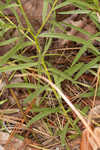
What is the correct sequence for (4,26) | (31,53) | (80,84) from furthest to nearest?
(31,53) < (80,84) < (4,26)

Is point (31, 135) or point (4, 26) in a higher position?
point (4, 26)

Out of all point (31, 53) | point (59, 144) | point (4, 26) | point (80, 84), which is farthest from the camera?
point (31, 53)

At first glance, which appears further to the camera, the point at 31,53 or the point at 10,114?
the point at 31,53

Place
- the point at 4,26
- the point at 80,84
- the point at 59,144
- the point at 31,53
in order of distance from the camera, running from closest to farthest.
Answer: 1. the point at 4,26
2. the point at 59,144
3. the point at 80,84
4. the point at 31,53

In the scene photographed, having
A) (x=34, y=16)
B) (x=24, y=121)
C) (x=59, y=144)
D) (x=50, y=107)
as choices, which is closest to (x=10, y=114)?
(x=24, y=121)

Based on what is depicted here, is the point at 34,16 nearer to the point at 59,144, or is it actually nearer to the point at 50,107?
the point at 50,107

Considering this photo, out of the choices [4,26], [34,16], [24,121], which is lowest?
[24,121]

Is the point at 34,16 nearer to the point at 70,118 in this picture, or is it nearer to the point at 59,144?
the point at 70,118

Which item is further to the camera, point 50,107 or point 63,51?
point 63,51

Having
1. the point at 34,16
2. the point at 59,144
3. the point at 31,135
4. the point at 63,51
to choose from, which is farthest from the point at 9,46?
the point at 59,144
